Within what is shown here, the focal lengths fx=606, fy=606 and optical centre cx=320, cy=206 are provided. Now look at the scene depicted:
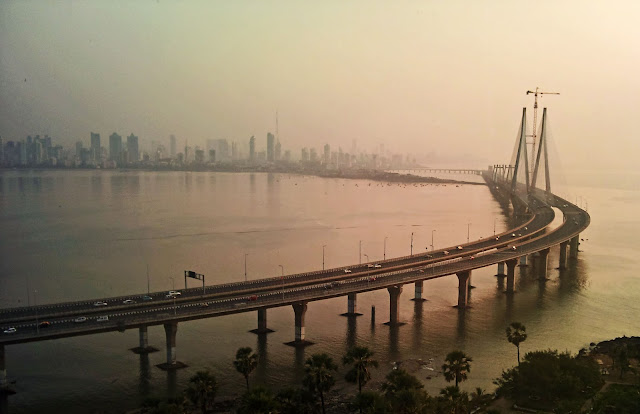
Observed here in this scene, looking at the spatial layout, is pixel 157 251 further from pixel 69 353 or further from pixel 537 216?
pixel 537 216

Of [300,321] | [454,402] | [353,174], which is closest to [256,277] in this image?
[300,321]

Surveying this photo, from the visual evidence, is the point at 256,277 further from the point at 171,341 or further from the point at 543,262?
the point at 543,262

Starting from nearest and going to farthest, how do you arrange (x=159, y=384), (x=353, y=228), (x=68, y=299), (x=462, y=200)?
1. (x=159, y=384)
2. (x=68, y=299)
3. (x=353, y=228)
4. (x=462, y=200)

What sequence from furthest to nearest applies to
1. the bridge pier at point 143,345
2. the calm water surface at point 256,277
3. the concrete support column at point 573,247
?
1. the concrete support column at point 573,247
2. the bridge pier at point 143,345
3. the calm water surface at point 256,277

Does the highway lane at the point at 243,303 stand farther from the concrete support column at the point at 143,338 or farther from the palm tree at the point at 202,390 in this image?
the palm tree at the point at 202,390

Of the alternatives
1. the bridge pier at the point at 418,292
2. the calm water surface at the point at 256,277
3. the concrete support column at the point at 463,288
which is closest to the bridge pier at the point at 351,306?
Answer: the calm water surface at the point at 256,277

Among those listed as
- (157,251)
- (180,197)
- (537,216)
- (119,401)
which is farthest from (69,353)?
(180,197)
